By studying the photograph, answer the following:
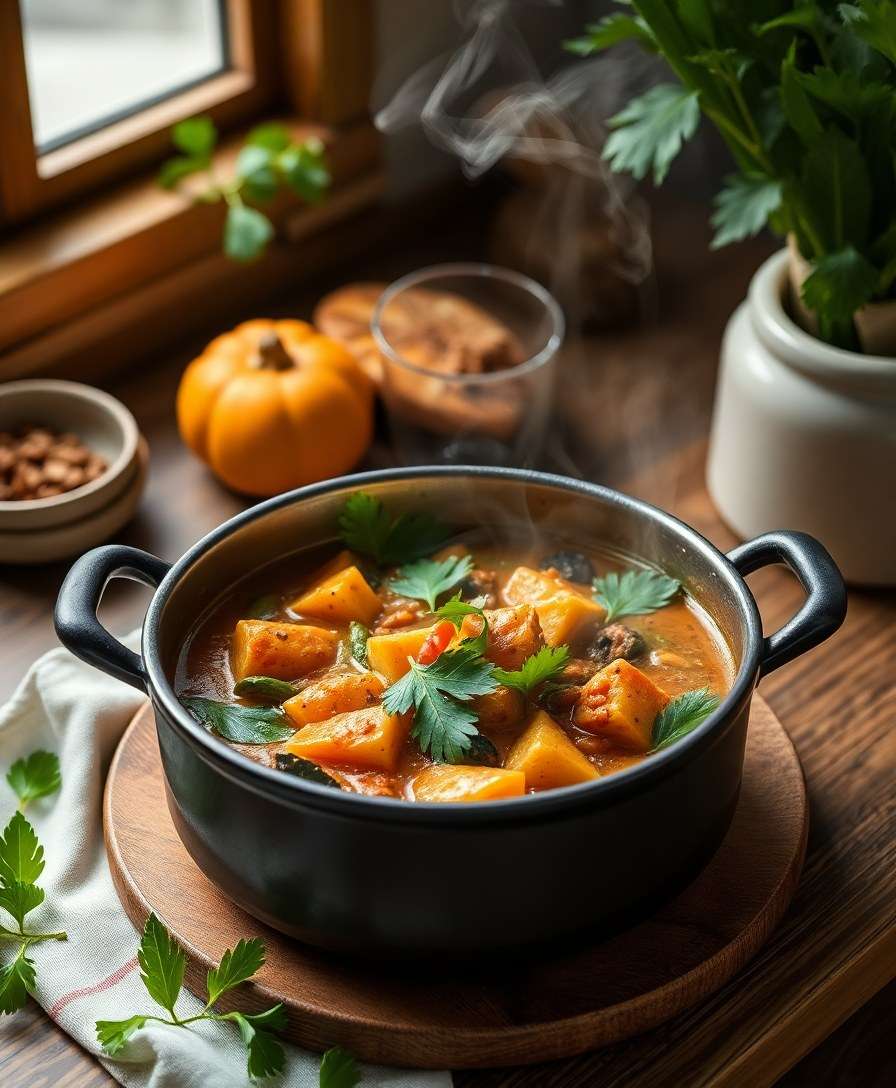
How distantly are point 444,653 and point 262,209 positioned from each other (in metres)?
1.03

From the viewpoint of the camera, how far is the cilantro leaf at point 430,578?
4.27ft

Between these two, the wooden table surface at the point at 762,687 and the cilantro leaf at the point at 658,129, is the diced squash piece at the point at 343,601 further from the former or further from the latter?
the cilantro leaf at the point at 658,129

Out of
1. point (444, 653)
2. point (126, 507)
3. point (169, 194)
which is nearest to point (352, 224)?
point (169, 194)

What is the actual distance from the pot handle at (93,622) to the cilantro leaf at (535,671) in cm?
28

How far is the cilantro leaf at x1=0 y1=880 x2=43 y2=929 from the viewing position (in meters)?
1.19

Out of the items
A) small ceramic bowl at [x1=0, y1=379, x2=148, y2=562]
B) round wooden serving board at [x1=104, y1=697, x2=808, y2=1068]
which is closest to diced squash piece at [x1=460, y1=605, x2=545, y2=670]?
round wooden serving board at [x1=104, y1=697, x2=808, y2=1068]

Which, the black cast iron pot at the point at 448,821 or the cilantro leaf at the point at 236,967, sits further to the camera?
the cilantro leaf at the point at 236,967

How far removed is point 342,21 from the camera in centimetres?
196

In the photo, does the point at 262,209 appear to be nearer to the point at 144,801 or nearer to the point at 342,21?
the point at 342,21

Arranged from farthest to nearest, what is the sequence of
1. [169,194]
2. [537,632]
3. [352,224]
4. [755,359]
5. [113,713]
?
[352,224] → [169,194] → [755,359] → [113,713] → [537,632]

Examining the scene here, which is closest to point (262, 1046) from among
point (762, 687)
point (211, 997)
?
point (211, 997)

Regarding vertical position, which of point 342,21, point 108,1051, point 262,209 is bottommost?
point 108,1051

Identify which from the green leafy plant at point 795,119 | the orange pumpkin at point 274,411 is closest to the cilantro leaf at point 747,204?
the green leafy plant at point 795,119

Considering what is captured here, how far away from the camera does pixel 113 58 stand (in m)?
2.01
